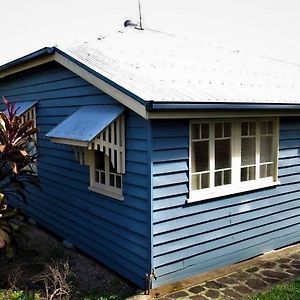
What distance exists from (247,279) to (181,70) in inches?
151

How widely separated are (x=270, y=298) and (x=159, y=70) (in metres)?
4.07

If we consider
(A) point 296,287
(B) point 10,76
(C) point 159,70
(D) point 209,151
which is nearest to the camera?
(A) point 296,287

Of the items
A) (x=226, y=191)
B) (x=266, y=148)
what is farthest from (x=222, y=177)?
(x=266, y=148)

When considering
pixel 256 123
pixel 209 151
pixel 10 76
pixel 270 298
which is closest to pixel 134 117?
pixel 209 151

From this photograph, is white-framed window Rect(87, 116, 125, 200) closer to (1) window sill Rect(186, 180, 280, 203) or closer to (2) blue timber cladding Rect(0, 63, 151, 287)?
(2) blue timber cladding Rect(0, 63, 151, 287)

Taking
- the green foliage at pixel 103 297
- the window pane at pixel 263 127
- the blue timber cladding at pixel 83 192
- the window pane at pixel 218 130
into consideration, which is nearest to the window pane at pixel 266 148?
the window pane at pixel 263 127

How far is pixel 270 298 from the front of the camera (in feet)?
17.4

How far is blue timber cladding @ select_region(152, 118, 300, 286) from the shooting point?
555cm

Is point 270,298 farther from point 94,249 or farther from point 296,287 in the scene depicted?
point 94,249

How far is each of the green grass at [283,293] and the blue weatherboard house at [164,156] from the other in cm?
110

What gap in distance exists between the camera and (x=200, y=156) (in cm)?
604

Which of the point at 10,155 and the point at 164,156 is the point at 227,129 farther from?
the point at 10,155

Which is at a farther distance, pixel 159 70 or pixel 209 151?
pixel 159 70

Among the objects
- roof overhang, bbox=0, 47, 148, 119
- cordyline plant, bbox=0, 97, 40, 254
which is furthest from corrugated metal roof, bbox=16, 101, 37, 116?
cordyline plant, bbox=0, 97, 40, 254
